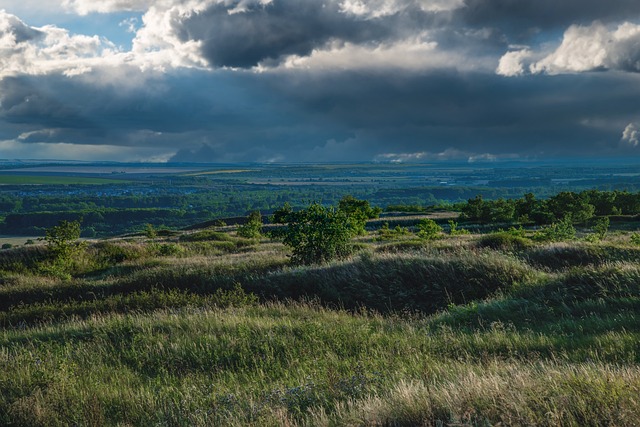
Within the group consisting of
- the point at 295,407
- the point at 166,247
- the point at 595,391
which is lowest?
the point at 166,247

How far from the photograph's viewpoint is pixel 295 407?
606 cm

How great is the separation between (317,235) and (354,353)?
1430 centimetres

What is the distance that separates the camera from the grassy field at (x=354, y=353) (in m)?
5.32

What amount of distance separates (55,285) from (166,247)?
16.3m

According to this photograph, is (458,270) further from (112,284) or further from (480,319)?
(112,284)

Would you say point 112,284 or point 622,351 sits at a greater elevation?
point 622,351

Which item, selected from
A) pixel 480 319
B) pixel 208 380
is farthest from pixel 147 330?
pixel 480 319

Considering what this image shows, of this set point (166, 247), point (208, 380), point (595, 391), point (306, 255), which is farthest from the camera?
point (166, 247)

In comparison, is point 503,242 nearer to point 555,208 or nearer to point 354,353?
point 354,353

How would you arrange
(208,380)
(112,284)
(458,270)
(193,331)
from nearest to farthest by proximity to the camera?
1. (208,380)
2. (193,331)
3. (458,270)
4. (112,284)

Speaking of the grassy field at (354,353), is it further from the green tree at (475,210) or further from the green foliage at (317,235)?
the green tree at (475,210)

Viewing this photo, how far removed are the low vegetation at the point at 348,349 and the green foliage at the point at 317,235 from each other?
3690 millimetres

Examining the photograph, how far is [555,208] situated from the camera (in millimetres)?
68812

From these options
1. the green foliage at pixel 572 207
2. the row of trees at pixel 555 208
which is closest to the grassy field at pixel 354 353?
the green foliage at pixel 572 207
